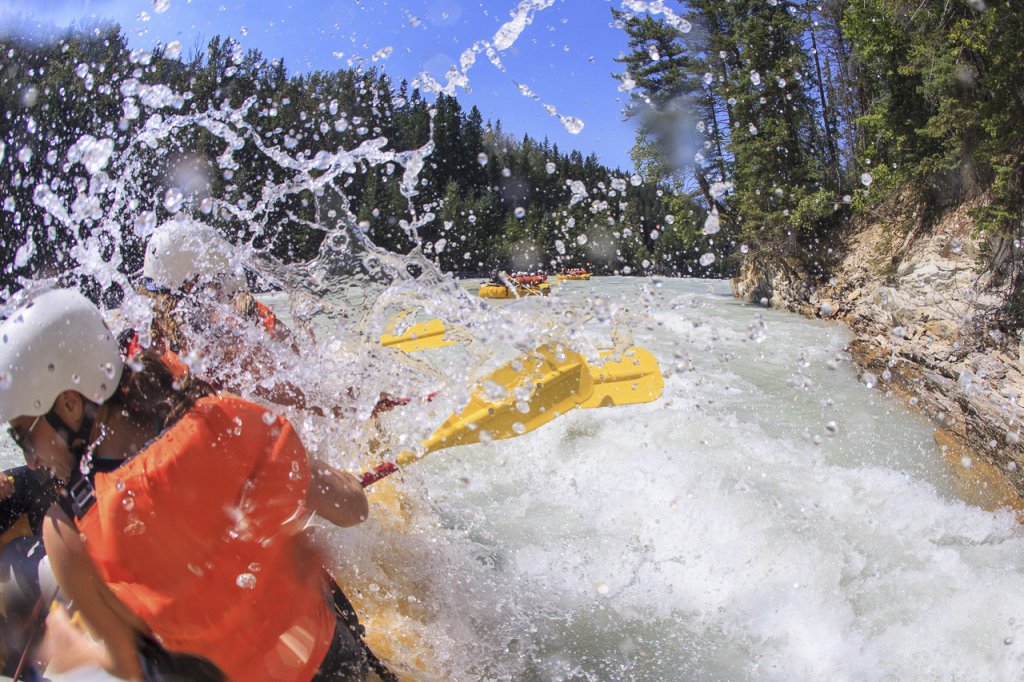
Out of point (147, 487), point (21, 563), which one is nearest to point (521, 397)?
point (21, 563)

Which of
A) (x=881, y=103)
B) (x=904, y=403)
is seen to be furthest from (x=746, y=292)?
(x=904, y=403)

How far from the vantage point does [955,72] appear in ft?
33.3

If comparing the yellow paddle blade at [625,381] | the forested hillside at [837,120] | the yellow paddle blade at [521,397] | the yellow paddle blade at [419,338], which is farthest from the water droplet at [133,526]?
the forested hillside at [837,120]

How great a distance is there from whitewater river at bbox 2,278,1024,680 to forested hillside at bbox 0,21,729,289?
2.39m

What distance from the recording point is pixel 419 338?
5145 mm

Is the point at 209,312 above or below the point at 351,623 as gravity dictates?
above

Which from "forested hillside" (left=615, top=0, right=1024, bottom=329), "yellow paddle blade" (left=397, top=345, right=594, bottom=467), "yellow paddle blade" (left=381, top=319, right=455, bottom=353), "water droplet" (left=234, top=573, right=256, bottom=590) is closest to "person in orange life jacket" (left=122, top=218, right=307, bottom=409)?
"yellow paddle blade" (left=397, top=345, right=594, bottom=467)

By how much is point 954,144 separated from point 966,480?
775cm

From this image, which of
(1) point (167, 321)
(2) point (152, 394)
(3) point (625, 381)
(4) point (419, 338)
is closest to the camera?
(2) point (152, 394)

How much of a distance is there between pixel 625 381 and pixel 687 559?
108 cm

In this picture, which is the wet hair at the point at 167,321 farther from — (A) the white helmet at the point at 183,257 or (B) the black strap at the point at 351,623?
(B) the black strap at the point at 351,623

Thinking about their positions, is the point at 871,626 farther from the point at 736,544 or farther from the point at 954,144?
the point at 954,144

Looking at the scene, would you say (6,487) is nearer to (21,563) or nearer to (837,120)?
(21,563)

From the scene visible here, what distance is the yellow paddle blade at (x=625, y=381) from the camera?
399cm
